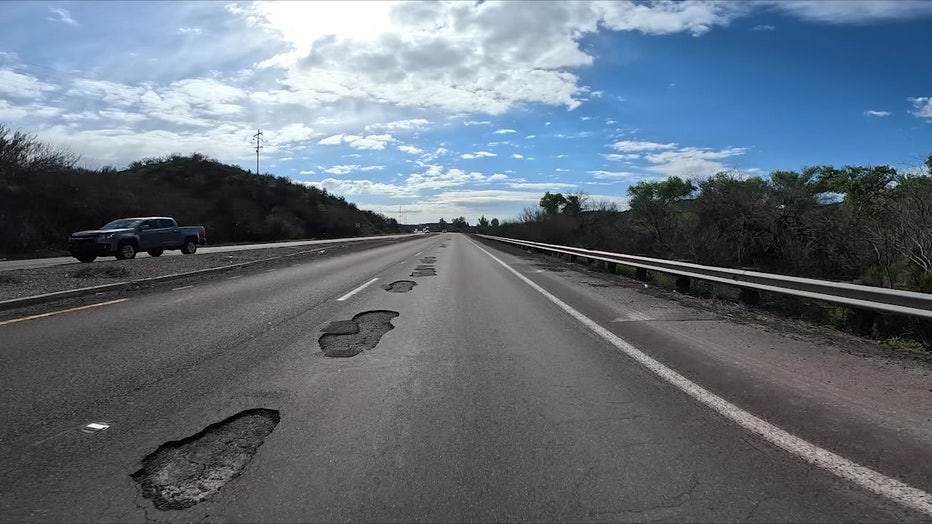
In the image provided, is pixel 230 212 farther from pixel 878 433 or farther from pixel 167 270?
pixel 878 433

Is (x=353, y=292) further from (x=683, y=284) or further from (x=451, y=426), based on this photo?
(x=451, y=426)

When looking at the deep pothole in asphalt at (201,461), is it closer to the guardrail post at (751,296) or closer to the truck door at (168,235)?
the guardrail post at (751,296)

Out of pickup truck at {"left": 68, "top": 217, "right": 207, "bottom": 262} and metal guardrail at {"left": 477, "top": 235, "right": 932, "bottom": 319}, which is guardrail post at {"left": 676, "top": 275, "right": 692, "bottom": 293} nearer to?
metal guardrail at {"left": 477, "top": 235, "right": 932, "bottom": 319}

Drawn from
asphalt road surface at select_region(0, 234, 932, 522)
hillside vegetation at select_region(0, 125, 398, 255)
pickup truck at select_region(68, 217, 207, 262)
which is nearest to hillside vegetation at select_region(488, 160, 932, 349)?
asphalt road surface at select_region(0, 234, 932, 522)

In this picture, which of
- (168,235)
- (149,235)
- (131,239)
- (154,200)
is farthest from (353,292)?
(154,200)

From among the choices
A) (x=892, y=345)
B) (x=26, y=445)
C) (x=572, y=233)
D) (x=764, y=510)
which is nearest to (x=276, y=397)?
(x=26, y=445)

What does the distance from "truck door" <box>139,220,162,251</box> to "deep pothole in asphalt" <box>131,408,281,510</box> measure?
2382 centimetres

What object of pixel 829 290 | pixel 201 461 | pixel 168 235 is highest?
pixel 168 235

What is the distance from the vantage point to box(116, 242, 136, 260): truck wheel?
926 inches

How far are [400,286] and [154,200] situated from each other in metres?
45.6

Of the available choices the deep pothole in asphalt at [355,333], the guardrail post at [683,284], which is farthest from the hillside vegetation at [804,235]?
the deep pothole in asphalt at [355,333]

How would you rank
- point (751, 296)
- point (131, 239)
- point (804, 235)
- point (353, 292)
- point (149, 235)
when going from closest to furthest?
point (751, 296) < point (353, 292) < point (804, 235) < point (131, 239) < point (149, 235)

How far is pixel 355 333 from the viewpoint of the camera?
8.49 m

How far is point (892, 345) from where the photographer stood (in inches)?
298
